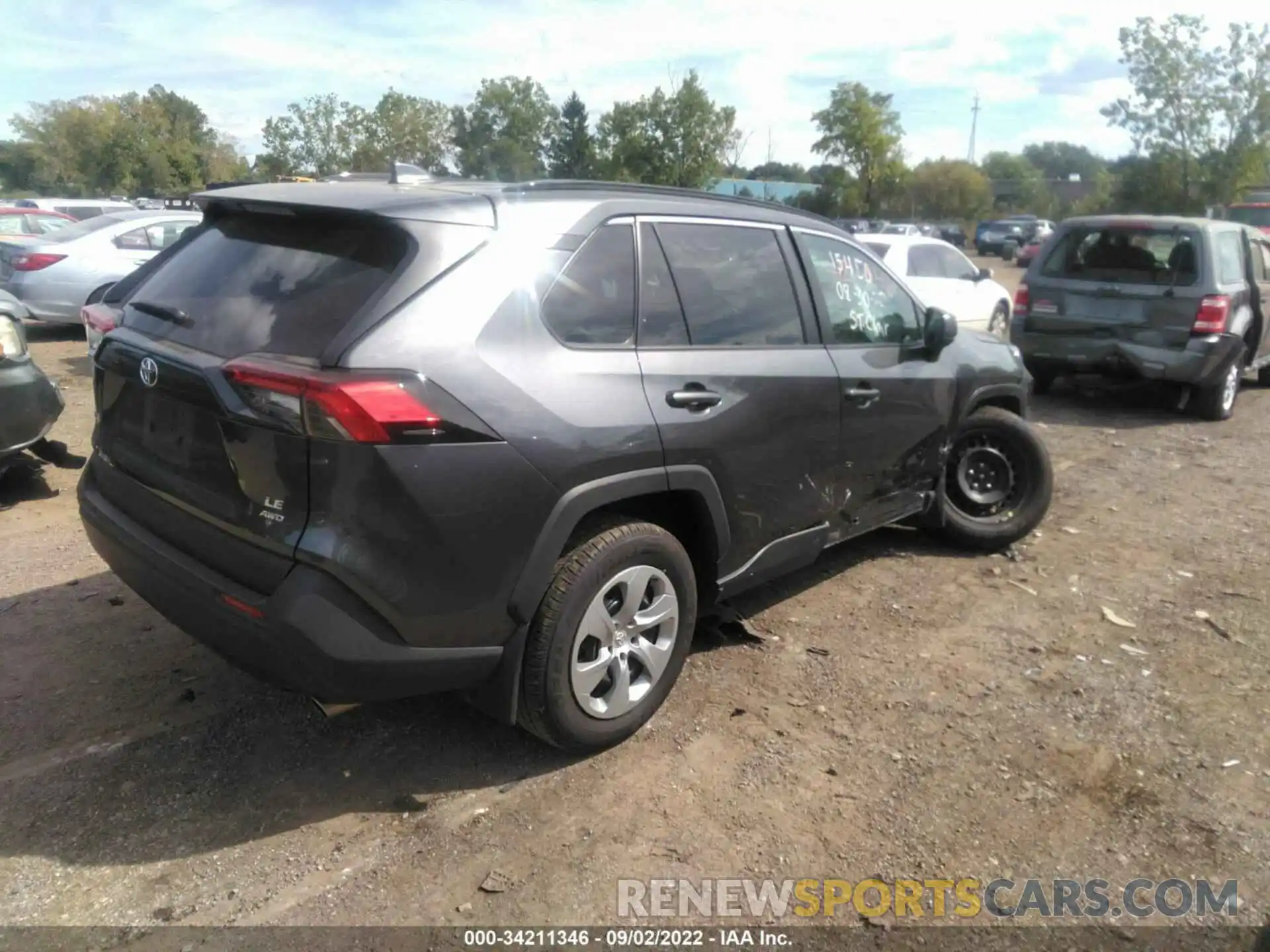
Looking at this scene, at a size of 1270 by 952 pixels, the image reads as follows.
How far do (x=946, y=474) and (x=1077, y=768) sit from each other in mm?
2208

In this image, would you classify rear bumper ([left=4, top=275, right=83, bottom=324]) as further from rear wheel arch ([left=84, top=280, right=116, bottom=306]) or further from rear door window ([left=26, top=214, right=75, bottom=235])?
rear wheel arch ([left=84, top=280, right=116, bottom=306])

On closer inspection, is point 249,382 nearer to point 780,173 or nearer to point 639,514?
point 639,514

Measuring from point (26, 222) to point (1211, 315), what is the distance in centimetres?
1685

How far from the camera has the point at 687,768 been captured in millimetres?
3262

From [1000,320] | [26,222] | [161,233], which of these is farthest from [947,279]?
[26,222]

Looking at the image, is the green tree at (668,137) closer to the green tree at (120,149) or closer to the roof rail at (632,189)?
the green tree at (120,149)

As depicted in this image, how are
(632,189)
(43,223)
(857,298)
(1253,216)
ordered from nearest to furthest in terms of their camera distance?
1. (632,189)
2. (857,298)
3. (43,223)
4. (1253,216)

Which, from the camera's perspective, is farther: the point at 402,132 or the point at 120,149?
the point at 120,149

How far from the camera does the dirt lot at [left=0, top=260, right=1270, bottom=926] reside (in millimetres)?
2740

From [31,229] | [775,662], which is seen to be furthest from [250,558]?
[31,229]

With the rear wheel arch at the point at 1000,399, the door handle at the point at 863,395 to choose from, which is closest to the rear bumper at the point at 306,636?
the door handle at the point at 863,395

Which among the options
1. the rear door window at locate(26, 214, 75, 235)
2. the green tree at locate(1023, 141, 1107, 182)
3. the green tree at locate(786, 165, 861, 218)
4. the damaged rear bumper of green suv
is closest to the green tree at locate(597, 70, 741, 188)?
the green tree at locate(786, 165, 861, 218)

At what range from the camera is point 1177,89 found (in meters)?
37.8

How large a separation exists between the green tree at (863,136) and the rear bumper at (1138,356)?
43403 mm
